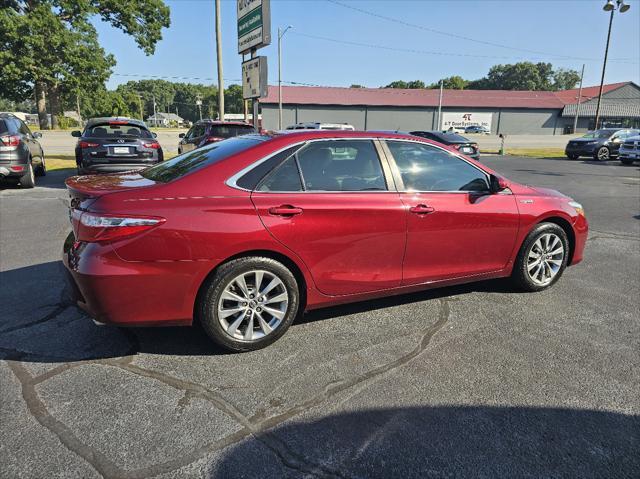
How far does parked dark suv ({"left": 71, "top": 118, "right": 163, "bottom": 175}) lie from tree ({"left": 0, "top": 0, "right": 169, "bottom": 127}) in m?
22.9

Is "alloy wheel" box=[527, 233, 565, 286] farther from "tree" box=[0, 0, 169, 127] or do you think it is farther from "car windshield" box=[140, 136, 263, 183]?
"tree" box=[0, 0, 169, 127]

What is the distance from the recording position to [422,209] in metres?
3.80

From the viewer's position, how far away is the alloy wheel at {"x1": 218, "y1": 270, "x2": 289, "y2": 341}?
324 centimetres

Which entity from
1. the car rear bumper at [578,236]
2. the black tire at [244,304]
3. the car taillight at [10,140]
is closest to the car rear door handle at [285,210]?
the black tire at [244,304]

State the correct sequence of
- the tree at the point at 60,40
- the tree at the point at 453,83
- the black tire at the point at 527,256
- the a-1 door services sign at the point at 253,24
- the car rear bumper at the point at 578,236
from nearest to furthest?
the black tire at the point at 527,256
the car rear bumper at the point at 578,236
the a-1 door services sign at the point at 253,24
the tree at the point at 60,40
the tree at the point at 453,83

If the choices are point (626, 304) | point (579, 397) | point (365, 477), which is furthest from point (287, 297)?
point (626, 304)

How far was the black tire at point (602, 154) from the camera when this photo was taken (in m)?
23.8

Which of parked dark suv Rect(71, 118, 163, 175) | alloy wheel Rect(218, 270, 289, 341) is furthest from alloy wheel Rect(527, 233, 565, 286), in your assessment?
parked dark suv Rect(71, 118, 163, 175)

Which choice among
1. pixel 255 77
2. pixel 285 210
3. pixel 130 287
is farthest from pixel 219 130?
pixel 130 287

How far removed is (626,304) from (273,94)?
57178mm

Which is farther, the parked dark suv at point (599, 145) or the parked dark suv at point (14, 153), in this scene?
the parked dark suv at point (599, 145)

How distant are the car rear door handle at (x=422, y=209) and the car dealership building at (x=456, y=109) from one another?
182 ft

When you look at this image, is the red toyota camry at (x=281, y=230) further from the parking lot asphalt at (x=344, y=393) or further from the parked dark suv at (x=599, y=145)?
the parked dark suv at (x=599, y=145)

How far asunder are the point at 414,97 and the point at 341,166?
62375mm
